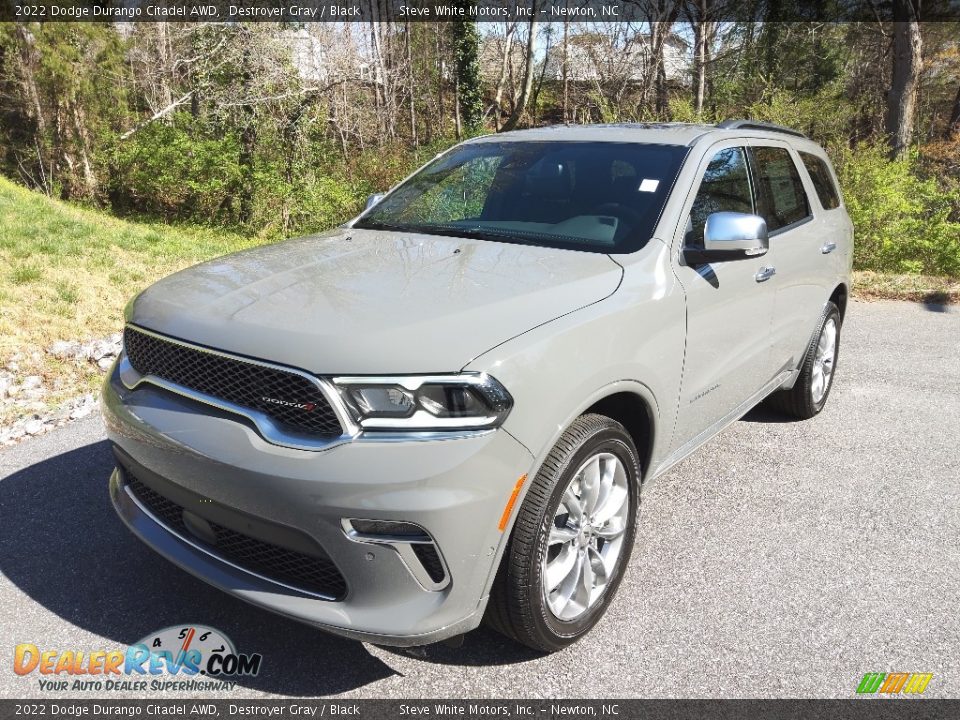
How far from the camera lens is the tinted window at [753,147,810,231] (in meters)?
3.90

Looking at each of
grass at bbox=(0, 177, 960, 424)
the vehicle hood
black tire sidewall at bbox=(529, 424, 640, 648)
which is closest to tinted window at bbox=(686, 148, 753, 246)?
the vehicle hood

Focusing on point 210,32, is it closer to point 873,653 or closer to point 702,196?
point 702,196

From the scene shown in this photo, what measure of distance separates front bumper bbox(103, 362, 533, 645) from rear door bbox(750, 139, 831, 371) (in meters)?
2.34

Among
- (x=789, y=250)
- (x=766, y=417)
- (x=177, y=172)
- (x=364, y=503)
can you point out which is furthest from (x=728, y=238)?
(x=177, y=172)

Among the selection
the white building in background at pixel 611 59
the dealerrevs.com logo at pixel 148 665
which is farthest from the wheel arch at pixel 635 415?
the white building in background at pixel 611 59

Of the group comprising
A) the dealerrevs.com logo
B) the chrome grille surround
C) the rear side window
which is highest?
the rear side window

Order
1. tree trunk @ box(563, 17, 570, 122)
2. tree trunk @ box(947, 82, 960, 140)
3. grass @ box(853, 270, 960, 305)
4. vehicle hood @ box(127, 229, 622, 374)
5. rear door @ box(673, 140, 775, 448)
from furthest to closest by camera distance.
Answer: tree trunk @ box(563, 17, 570, 122) → tree trunk @ box(947, 82, 960, 140) → grass @ box(853, 270, 960, 305) → rear door @ box(673, 140, 775, 448) → vehicle hood @ box(127, 229, 622, 374)

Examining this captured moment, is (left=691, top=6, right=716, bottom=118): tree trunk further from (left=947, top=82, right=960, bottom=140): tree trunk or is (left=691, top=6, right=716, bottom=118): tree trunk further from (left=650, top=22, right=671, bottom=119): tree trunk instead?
(left=947, top=82, right=960, bottom=140): tree trunk

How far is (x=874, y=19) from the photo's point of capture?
27.3 m

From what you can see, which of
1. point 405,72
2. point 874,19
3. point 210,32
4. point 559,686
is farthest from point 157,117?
point 874,19

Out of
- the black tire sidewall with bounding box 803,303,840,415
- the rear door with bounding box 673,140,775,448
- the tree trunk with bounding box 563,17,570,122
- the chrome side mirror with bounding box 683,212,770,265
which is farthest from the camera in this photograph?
the tree trunk with bounding box 563,17,570,122

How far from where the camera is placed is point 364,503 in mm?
2033

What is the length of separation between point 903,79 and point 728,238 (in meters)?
16.8

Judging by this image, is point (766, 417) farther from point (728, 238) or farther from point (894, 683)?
point (894, 683)
